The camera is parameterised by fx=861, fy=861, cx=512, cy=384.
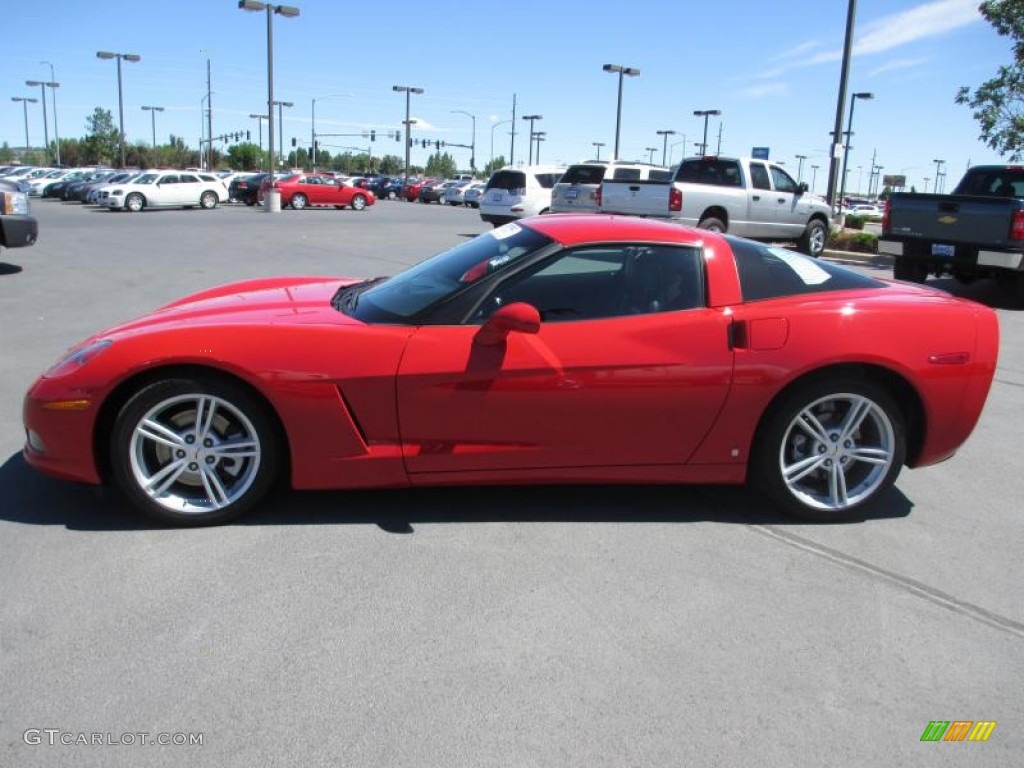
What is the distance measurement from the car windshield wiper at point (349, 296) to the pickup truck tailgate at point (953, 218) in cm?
911

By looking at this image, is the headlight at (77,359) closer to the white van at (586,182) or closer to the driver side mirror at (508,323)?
the driver side mirror at (508,323)

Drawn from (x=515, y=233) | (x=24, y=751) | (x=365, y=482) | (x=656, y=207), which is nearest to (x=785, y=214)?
(x=656, y=207)

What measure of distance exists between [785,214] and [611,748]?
1663cm

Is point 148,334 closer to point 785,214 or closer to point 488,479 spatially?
point 488,479

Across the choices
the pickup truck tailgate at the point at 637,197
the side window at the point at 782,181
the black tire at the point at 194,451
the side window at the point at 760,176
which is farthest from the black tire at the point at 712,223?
the black tire at the point at 194,451

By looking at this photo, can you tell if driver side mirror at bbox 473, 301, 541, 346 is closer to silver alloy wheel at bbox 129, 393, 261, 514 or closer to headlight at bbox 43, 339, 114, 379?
silver alloy wheel at bbox 129, 393, 261, 514

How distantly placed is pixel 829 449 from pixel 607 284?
1.29 metres

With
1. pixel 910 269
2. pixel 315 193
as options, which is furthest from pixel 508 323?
pixel 315 193

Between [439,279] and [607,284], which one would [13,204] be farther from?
[607,284]

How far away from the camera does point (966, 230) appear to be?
11.1 meters

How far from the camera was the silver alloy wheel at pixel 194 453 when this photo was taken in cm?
365

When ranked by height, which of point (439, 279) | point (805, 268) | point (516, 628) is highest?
point (805, 268)

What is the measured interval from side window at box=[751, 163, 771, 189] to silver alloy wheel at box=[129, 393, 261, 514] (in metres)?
15.1

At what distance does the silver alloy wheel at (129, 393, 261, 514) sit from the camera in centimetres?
365
